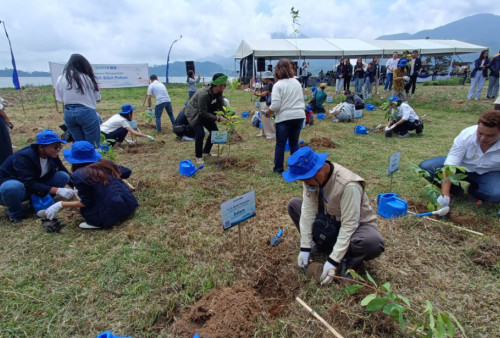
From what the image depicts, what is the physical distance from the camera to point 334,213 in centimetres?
198

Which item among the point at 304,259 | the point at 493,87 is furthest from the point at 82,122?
the point at 493,87

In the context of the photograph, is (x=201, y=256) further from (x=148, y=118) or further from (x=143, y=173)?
(x=148, y=118)

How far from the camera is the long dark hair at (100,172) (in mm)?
2559

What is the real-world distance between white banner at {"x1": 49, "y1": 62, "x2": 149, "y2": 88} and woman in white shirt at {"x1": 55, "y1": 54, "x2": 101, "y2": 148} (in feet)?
47.2

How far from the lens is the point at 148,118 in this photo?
754cm

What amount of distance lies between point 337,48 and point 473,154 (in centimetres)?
1868

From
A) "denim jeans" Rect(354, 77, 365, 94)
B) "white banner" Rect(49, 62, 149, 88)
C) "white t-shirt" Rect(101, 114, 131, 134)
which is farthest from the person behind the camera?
"white banner" Rect(49, 62, 149, 88)

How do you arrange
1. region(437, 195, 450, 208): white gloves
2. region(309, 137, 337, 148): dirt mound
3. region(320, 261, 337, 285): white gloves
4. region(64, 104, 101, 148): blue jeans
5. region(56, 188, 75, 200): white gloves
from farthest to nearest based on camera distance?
region(309, 137, 337, 148): dirt mound, region(64, 104, 101, 148): blue jeans, region(56, 188, 75, 200): white gloves, region(437, 195, 450, 208): white gloves, region(320, 261, 337, 285): white gloves

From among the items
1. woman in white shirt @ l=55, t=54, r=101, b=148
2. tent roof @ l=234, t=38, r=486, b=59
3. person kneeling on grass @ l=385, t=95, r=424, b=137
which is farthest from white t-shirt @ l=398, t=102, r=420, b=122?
tent roof @ l=234, t=38, r=486, b=59

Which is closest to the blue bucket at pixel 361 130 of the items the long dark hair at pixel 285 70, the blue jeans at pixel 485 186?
the long dark hair at pixel 285 70

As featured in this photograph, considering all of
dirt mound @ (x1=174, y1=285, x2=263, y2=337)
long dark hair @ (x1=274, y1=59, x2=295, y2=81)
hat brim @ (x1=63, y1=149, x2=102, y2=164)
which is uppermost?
long dark hair @ (x1=274, y1=59, x2=295, y2=81)

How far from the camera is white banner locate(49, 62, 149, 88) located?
53.1 feet

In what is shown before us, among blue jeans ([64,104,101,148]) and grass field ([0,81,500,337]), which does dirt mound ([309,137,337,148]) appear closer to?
grass field ([0,81,500,337])

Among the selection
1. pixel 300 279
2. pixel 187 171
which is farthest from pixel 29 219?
pixel 300 279
